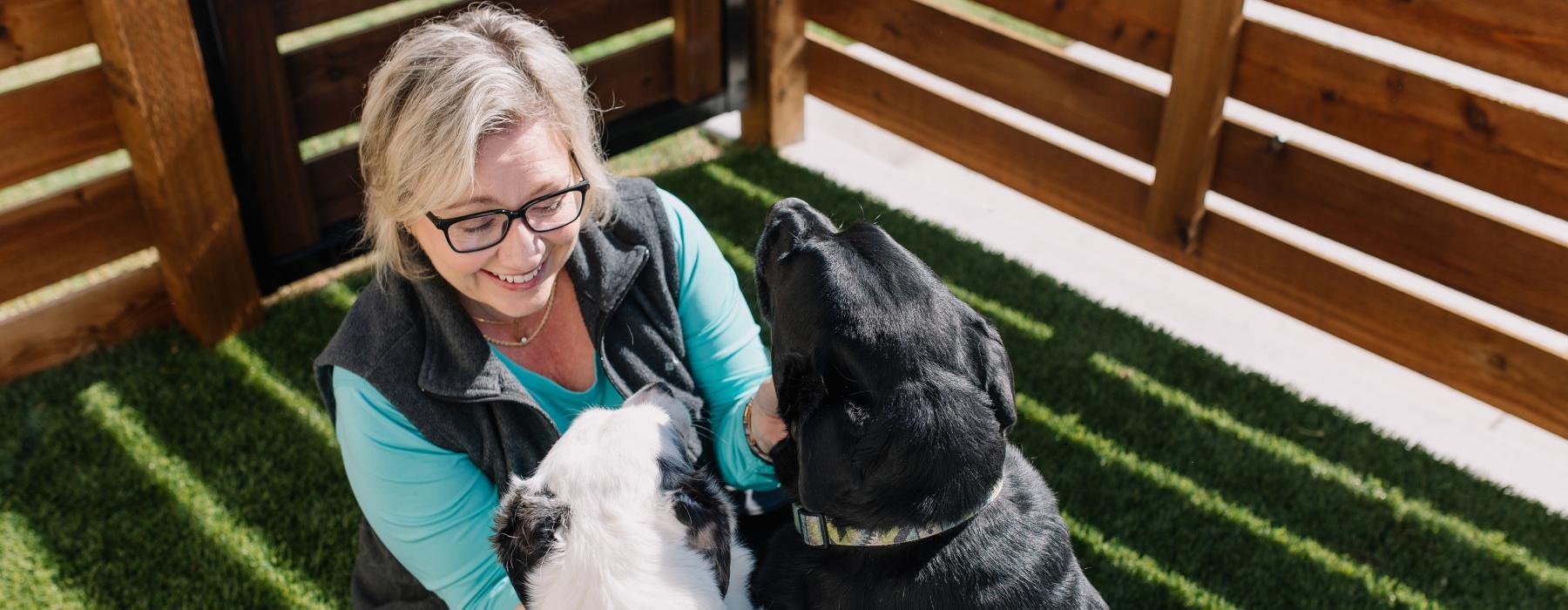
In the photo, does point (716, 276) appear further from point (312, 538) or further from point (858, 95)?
point (858, 95)

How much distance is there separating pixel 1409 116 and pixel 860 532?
2.38 m

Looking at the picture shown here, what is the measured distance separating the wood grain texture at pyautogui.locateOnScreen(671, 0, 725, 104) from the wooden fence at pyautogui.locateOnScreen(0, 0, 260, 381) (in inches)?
70.7

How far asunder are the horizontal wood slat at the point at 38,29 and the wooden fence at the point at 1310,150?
270 centimetres

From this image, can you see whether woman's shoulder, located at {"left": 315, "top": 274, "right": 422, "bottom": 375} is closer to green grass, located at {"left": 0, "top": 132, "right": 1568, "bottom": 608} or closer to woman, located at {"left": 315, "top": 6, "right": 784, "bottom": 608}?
woman, located at {"left": 315, "top": 6, "right": 784, "bottom": 608}

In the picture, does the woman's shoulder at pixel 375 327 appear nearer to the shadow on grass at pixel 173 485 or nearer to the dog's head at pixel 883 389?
the dog's head at pixel 883 389

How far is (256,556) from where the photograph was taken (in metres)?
3.26

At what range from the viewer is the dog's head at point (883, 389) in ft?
6.33

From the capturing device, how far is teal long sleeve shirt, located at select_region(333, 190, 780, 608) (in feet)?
7.45

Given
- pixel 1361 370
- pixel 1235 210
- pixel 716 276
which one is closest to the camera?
pixel 716 276

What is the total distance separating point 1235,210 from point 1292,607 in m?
2.24

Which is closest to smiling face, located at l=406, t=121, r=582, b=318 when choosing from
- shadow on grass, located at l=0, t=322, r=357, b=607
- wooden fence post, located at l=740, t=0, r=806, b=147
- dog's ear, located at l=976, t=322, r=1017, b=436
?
dog's ear, located at l=976, t=322, r=1017, b=436

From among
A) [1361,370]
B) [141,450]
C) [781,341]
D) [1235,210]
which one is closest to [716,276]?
[781,341]

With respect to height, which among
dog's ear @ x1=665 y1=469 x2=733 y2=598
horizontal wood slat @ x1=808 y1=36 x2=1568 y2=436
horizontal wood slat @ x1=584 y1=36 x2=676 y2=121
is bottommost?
horizontal wood slat @ x1=808 y1=36 x2=1568 y2=436

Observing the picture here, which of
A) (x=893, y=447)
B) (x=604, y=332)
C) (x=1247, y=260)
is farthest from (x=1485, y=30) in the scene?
Answer: (x=604, y=332)
